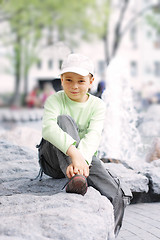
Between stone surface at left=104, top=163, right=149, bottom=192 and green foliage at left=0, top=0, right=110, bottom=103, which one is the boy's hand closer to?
stone surface at left=104, top=163, right=149, bottom=192

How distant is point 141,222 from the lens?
13.5 feet

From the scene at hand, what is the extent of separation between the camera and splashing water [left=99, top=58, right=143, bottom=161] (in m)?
8.30

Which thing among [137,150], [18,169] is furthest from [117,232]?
[137,150]

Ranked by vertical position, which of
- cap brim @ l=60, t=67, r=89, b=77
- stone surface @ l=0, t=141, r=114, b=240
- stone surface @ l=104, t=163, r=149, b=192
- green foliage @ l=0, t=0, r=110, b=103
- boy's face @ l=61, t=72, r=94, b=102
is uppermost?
green foliage @ l=0, t=0, r=110, b=103

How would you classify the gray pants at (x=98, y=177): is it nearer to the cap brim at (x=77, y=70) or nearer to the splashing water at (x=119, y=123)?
the cap brim at (x=77, y=70)

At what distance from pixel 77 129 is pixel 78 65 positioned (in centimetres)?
48

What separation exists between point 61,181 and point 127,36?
44300mm

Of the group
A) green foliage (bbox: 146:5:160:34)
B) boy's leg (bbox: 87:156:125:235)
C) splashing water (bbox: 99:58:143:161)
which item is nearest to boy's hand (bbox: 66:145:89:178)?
boy's leg (bbox: 87:156:125:235)

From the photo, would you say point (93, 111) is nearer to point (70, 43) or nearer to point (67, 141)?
point (67, 141)

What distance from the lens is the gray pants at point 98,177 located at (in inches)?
139

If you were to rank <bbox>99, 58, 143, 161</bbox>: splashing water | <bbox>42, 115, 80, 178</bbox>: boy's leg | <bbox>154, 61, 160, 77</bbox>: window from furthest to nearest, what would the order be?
<bbox>154, 61, 160, 77</bbox>: window → <bbox>99, 58, 143, 161</bbox>: splashing water → <bbox>42, 115, 80, 178</bbox>: boy's leg

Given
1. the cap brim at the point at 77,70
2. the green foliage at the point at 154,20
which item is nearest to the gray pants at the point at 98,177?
the cap brim at the point at 77,70

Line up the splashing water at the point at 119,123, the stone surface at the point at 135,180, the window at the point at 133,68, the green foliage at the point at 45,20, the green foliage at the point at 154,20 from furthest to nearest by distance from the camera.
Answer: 1. the window at the point at 133,68
2. the green foliage at the point at 154,20
3. the green foliage at the point at 45,20
4. the splashing water at the point at 119,123
5. the stone surface at the point at 135,180

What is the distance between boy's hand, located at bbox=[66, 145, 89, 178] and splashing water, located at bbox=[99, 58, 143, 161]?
4263 millimetres
